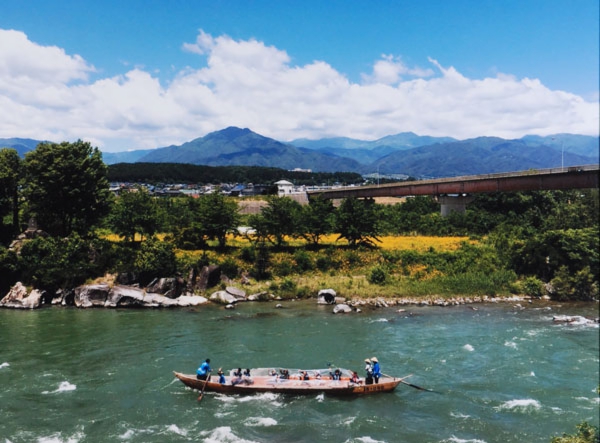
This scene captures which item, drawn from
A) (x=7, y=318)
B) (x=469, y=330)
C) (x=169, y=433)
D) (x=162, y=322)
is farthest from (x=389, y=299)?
(x=7, y=318)

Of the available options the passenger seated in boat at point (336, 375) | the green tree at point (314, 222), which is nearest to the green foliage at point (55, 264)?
the green tree at point (314, 222)

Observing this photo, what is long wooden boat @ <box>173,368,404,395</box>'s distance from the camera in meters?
25.2

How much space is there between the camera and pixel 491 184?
6994 centimetres

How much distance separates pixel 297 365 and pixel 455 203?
62490mm

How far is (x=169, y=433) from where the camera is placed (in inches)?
840

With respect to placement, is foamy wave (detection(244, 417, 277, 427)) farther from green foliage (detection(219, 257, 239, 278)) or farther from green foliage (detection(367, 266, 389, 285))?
green foliage (detection(219, 257, 239, 278))

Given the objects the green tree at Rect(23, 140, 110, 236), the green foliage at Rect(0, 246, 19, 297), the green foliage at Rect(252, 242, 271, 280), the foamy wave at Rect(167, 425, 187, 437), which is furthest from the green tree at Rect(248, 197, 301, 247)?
the foamy wave at Rect(167, 425, 187, 437)

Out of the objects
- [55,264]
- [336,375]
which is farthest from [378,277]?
[55,264]

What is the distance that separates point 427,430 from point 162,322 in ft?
81.7

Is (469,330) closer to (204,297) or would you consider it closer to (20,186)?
(204,297)

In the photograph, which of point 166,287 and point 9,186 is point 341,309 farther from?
point 9,186

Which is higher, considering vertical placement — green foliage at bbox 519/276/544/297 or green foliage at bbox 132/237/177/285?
green foliage at bbox 132/237/177/285

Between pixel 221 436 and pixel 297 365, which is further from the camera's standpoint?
pixel 297 365

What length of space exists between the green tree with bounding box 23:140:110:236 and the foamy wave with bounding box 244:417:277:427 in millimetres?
38565
